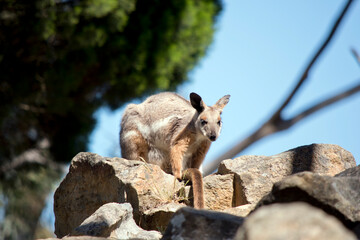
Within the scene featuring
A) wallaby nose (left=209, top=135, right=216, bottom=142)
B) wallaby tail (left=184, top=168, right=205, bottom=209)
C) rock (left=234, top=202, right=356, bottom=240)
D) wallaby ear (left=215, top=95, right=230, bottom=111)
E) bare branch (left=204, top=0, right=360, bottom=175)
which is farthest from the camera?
wallaby ear (left=215, top=95, right=230, bottom=111)

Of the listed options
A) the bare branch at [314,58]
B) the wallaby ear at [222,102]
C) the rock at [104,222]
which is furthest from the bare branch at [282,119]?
the wallaby ear at [222,102]

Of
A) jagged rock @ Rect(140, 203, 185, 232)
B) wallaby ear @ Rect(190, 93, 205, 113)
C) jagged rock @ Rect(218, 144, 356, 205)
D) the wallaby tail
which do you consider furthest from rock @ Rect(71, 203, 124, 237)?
wallaby ear @ Rect(190, 93, 205, 113)

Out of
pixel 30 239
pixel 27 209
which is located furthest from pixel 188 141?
pixel 27 209

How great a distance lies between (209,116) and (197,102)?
1.20ft

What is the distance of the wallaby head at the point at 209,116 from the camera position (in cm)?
702

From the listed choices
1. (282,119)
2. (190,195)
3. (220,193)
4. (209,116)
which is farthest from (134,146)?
(282,119)

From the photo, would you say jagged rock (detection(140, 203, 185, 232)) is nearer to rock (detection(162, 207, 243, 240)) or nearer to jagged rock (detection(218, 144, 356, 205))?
jagged rock (detection(218, 144, 356, 205))

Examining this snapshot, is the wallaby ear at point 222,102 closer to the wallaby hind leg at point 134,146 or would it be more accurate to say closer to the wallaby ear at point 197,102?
the wallaby ear at point 197,102

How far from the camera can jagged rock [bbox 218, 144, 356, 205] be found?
19.1 ft

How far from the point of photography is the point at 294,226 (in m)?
2.01

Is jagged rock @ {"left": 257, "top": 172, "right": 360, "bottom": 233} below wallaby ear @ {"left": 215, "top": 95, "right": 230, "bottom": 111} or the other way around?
below

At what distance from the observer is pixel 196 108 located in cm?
744

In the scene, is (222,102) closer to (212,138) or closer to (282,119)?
(212,138)

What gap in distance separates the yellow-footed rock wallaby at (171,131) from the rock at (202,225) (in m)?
3.34
